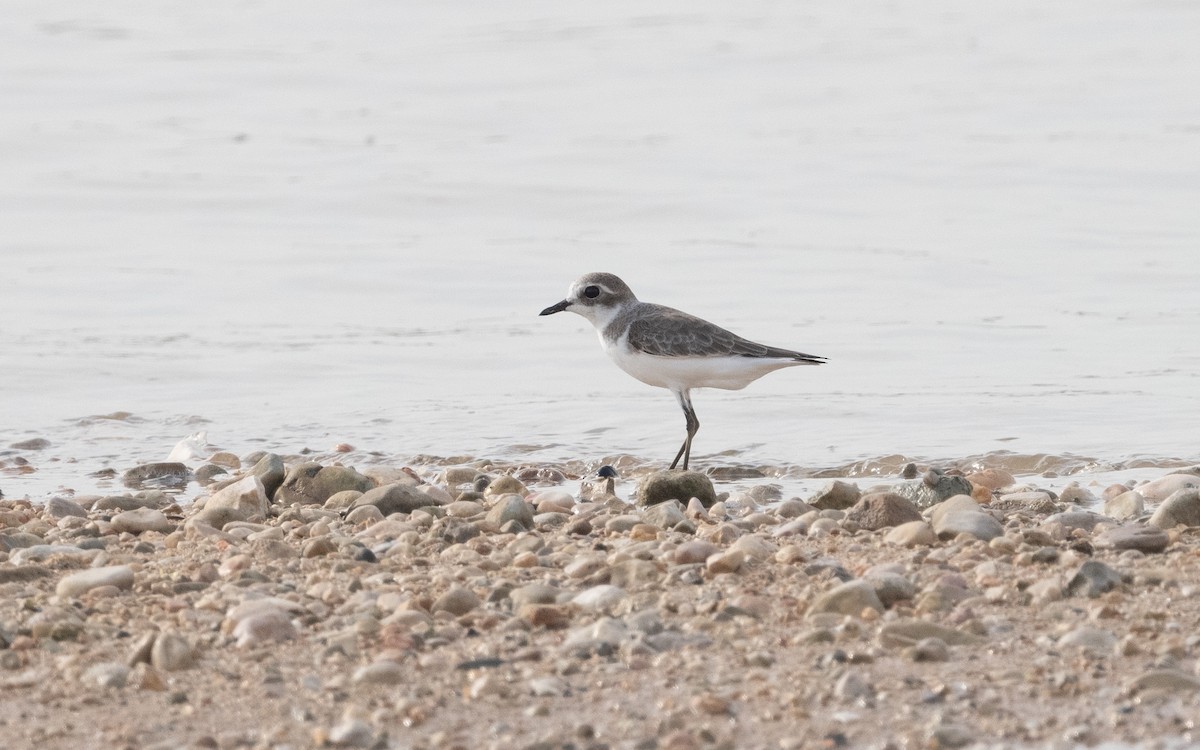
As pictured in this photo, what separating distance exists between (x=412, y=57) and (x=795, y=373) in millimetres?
16174

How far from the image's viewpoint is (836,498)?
23.0 feet

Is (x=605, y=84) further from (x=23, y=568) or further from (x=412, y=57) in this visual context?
(x=23, y=568)

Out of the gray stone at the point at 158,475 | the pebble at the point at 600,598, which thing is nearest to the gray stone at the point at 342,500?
the gray stone at the point at 158,475

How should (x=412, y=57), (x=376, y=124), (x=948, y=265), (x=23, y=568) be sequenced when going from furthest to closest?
(x=412, y=57) < (x=376, y=124) < (x=948, y=265) < (x=23, y=568)

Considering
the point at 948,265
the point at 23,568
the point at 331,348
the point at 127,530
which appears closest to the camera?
the point at 23,568

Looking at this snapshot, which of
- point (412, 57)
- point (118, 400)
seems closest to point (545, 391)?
point (118, 400)

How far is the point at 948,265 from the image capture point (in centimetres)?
1400

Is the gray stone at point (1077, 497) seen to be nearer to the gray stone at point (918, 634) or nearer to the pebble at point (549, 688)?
the gray stone at point (918, 634)

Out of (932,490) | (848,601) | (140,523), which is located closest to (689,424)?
(932,490)

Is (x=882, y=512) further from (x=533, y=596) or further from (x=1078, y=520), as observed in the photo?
(x=533, y=596)

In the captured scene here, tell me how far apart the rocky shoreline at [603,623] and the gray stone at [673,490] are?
211mm

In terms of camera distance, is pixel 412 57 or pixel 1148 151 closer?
pixel 1148 151

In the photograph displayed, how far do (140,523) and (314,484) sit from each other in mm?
867

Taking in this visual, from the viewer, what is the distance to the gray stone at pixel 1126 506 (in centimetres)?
687
